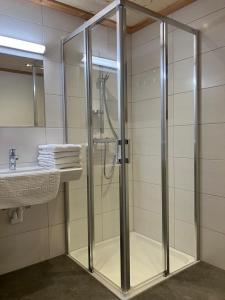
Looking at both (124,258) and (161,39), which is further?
(161,39)

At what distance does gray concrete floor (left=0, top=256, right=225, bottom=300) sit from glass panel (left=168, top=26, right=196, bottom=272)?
218 millimetres

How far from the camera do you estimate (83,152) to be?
2.19m

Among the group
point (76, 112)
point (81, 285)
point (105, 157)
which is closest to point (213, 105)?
point (105, 157)

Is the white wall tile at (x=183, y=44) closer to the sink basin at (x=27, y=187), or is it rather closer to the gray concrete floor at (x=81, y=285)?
the sink basin at (x=27, y=187)

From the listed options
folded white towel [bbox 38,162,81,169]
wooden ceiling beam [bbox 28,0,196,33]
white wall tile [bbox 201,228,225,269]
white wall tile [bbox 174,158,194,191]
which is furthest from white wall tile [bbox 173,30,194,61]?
white wall tile [bbox 201,228,225,269]

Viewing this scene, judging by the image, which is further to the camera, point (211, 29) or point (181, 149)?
point (181, 149)

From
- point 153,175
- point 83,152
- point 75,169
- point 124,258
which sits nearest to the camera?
point 124,258

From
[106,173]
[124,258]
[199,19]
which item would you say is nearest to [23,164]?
[106,173]

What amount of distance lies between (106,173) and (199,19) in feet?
5.00

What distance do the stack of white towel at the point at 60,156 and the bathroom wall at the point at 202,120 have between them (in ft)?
2.15

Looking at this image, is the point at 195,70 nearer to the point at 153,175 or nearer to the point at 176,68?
the point at 176,68

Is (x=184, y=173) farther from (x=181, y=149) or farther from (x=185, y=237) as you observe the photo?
(x=185, y=237)

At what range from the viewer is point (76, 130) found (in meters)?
2.29

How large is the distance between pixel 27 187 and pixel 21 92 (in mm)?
838
